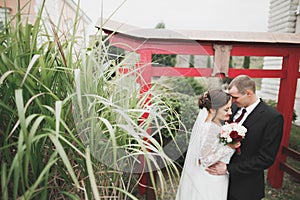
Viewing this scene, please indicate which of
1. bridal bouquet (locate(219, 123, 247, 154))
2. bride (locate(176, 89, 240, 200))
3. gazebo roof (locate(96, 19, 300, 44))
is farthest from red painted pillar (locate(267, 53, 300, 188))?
bridal bouquet (locate(219, 123, 247, 154))

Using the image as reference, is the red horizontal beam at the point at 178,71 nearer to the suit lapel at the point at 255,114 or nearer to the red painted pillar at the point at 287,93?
the suit lapel at the point at 255,114

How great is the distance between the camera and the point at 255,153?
1.55m

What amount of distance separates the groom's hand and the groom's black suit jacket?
0.04 metres

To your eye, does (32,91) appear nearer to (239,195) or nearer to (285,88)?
(239,195)

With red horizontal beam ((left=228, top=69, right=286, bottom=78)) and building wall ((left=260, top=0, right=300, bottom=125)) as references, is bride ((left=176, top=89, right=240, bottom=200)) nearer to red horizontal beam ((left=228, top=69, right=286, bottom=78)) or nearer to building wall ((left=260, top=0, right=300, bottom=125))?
red horizontal beam ((left=228, top=69, right=286, bottom=78))

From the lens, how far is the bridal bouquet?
1.38m

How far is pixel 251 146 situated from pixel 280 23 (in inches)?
165

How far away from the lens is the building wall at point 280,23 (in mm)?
4156

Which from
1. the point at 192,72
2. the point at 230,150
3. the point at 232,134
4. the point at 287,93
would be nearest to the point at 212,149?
the point at 230,150

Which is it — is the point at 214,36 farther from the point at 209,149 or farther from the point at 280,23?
the point at 280,23

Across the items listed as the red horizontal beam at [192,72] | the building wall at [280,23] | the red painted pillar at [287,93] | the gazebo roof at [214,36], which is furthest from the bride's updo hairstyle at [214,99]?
the building wall at [280,23]

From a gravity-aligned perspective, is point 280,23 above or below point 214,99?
above

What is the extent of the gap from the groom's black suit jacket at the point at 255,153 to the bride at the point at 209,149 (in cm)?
8

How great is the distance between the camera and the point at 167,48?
1.99m
